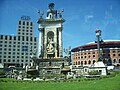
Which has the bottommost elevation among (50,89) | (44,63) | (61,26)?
(50,89)

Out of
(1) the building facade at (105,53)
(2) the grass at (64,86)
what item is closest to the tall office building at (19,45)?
(1) the building facade at (105,53)

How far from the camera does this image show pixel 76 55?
129 m

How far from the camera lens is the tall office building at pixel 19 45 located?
336ft

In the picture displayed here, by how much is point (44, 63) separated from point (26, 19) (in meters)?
55.2

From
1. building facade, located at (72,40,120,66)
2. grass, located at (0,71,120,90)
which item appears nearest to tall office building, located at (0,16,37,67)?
building facade, located at (72,40,120,66)

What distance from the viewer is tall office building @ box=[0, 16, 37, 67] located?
102562 mm

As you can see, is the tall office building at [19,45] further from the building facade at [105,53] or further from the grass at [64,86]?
the grass at [64,86]

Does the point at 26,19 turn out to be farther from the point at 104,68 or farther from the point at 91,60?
the point at 104,68

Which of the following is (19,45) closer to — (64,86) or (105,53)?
(105,53)

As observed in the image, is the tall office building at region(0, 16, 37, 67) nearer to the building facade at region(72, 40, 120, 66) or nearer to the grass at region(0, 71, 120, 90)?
the building facade at region(72, 40, 120, 66)

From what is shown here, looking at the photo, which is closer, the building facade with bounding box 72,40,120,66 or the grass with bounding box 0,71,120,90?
the grass with bounding box 0,71,120,90

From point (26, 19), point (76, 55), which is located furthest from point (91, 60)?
point (26, 19)

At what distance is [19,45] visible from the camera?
→ 354ft

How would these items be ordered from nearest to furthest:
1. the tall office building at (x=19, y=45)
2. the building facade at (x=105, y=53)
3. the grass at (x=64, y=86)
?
the grass at (x=64, y=86) → the tall office building at (x=19, y=45) → the building facade at (x=105, y=53)
